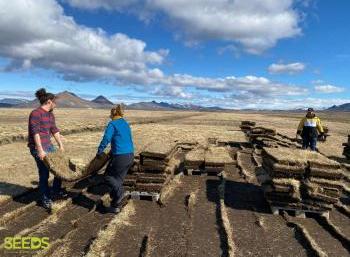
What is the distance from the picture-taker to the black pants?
31.3 feet

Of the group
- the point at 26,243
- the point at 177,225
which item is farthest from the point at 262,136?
the point at 26,243

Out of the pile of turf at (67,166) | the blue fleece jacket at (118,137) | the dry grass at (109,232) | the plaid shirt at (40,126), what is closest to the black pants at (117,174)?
the blue fleece jacket at (118,137)

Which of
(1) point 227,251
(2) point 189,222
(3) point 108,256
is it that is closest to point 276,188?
(2) point 189,222

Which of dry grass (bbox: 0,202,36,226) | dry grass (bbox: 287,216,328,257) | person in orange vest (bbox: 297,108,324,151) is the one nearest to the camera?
dry grass (bbox: 287,216,328,257)

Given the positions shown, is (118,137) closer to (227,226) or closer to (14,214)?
(14,214)

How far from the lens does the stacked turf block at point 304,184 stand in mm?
10086

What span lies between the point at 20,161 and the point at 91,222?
917 cm

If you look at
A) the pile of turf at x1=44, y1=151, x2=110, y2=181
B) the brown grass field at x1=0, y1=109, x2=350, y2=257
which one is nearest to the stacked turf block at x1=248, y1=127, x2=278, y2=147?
the brown grass field at x1=0, y1=109, x2=350, y2=257

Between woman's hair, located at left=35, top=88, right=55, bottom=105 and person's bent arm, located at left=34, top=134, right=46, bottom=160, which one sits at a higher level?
woman's hair, located at left=35, top=88, right=55, bottom=105

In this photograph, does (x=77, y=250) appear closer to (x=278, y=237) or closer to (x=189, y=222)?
(x=189, y=222)

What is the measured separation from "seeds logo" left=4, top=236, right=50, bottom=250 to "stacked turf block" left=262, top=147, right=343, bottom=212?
5.37 m

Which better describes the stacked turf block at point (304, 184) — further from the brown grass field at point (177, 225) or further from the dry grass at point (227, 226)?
the dry grass at point (227, 226)

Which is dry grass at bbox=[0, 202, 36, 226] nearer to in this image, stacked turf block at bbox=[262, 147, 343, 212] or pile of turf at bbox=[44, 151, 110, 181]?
pile of turf at bbox=[44, 151, 110, 181]

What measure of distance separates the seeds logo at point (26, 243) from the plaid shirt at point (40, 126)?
2.50 m
